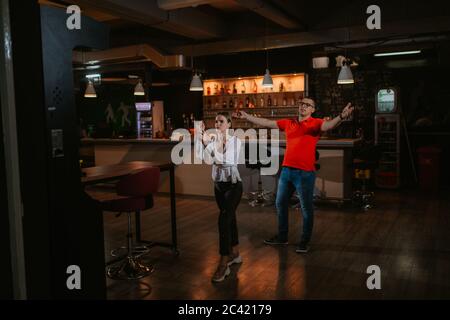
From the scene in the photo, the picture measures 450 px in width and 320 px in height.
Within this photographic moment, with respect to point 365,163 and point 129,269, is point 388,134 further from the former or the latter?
point 129,269

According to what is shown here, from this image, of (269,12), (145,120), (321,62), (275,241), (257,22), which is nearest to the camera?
(275,241)

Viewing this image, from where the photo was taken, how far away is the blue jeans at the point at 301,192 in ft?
15.1

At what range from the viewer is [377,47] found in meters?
9.37

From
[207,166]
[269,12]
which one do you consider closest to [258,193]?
[207,166]

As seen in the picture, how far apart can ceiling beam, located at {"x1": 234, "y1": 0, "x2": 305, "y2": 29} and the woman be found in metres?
3.32

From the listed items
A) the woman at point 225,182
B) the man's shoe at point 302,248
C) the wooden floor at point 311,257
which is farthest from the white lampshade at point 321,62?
the woman at point 225,182

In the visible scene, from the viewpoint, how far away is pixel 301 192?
4.63 meters

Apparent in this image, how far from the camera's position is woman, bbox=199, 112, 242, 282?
153 inches

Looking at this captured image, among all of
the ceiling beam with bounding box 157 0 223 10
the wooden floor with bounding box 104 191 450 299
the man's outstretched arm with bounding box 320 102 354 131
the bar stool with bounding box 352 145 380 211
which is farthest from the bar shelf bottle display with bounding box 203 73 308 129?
the man's outstretched arm with bounding box 320 102 354 131

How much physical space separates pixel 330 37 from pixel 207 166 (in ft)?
11.8

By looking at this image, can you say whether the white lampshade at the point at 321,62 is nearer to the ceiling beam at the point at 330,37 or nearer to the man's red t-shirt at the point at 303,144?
the ceiling beam at the point at 330,37

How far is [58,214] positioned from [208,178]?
5.43 meters
